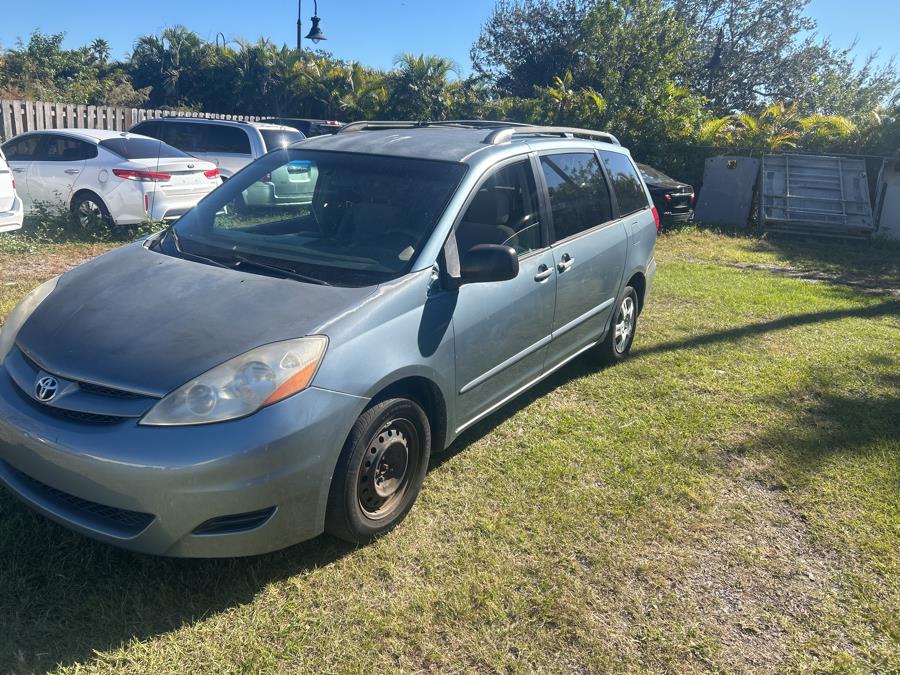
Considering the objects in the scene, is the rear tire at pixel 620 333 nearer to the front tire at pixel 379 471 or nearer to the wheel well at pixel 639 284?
the wheel well at pixel 639 284

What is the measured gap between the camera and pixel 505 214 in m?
3.92

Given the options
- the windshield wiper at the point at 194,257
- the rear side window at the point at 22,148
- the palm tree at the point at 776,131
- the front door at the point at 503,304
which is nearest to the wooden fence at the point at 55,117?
the rear side window at the point at 22,148

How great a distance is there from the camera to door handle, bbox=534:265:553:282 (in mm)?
3990

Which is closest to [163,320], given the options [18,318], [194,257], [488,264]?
[194,257]

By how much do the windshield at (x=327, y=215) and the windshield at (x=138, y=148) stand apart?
19.8 ft

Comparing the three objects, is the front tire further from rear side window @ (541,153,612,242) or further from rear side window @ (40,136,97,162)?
rear side window @ (40,136,97,162)

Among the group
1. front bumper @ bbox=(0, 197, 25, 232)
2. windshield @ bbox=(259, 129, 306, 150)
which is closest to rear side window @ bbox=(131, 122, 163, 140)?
windshield @ bbox=(259, 129, 306, 150)

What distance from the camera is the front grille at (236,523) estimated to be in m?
2.53

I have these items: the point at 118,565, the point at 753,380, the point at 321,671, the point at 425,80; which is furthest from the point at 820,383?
the point at 425,80

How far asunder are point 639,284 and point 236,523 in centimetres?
415

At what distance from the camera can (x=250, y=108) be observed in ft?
99.6

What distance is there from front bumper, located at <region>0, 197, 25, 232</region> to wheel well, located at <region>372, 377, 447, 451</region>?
20.6 ft

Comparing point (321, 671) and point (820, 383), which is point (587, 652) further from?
point (820, 383)

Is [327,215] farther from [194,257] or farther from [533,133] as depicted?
[533,133]
